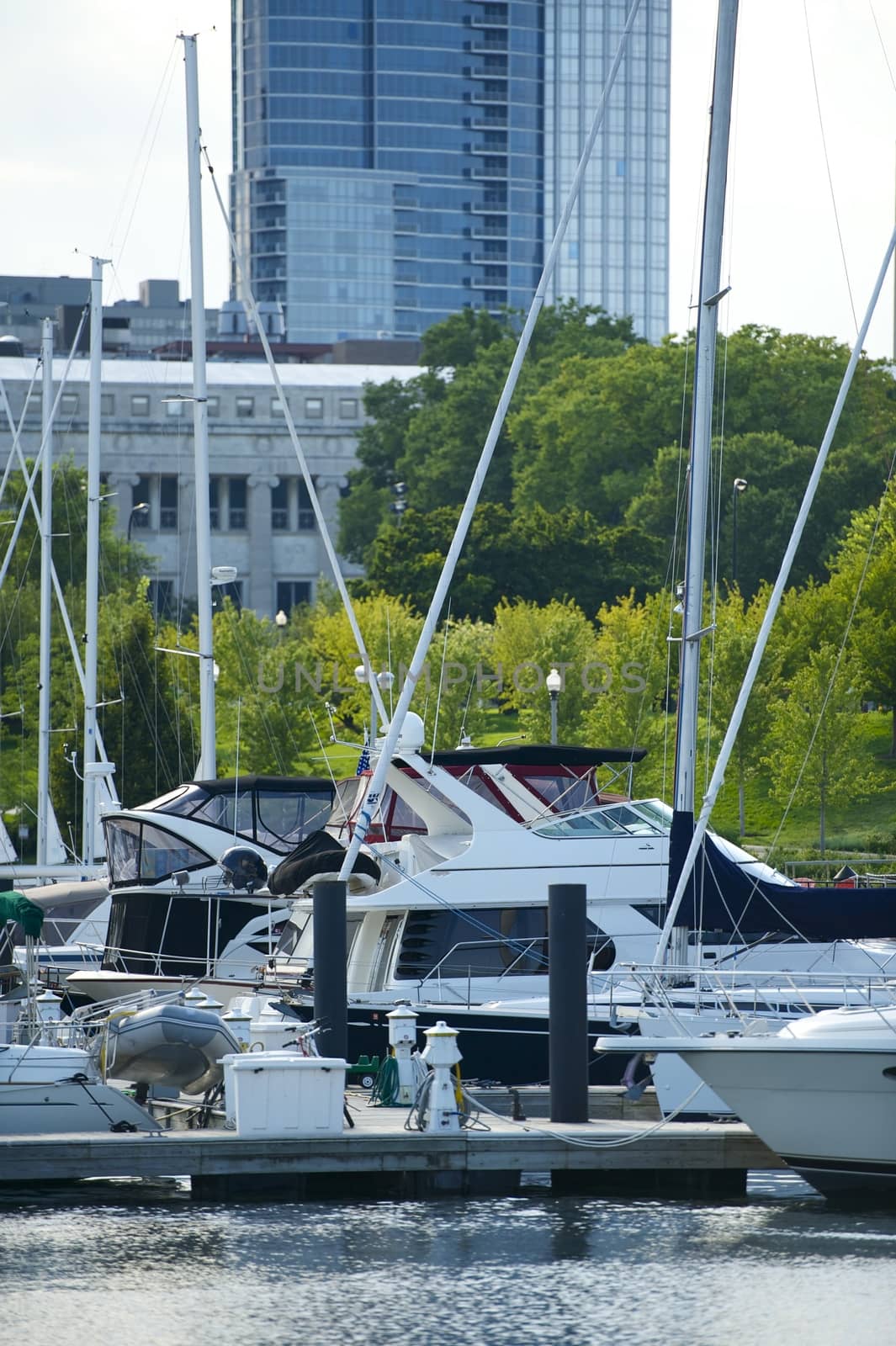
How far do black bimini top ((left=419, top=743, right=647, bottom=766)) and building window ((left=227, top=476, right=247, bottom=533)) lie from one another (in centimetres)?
9104

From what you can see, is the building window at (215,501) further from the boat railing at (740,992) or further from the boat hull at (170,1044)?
the boat hull at (170,1044)

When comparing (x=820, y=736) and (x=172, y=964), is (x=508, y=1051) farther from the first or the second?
(x=820, y=736)

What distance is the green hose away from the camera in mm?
22875

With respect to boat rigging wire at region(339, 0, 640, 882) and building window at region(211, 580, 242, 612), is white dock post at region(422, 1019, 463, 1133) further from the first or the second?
building window at region(211, 580, 242, 612)

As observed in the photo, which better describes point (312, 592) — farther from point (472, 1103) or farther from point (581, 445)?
point (472, 1103)

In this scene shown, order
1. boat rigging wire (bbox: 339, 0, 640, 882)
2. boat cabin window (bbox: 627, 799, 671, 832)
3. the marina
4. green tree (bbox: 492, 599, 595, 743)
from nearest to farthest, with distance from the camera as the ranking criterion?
the marina
boat rigging wire (bbox: 339, 0, 640, 882)
boat cabin window (bbox: 627, 799, 671, 832)
green tree (bbox: 492, 599, 595, 743)

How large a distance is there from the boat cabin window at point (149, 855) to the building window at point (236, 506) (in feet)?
289

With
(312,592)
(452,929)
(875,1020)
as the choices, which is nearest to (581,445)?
(312,592)

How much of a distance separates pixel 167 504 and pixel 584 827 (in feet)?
302

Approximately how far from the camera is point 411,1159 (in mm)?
20172

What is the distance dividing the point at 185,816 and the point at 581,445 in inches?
2338

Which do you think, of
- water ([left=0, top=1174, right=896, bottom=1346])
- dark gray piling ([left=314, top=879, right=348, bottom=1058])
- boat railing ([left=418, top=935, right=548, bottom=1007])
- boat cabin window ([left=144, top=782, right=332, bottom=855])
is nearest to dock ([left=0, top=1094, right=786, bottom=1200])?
water ([left=0, top=1174, right=896, bottom=1346])

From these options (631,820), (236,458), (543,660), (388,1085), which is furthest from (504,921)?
(236,458)

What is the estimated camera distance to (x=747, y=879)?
75.0 ft
